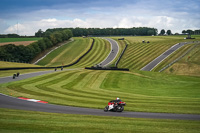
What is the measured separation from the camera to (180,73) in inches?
2667

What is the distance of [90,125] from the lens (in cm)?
1650

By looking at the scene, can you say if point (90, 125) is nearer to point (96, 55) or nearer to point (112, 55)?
point (112, 55)

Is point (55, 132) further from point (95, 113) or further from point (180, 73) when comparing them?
point (180, 73)

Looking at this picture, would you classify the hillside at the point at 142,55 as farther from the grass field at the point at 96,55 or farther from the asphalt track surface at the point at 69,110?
the asphalt track surface at the point at 69,110

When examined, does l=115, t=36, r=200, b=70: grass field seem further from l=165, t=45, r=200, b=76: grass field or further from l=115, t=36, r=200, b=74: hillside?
l=165, t=45, r=200, b=76: grass field

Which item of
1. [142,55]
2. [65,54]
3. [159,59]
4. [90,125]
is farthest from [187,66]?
[65,54]

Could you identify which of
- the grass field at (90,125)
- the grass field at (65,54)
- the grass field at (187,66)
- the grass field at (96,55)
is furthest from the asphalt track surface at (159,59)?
the grass field at (90,125)

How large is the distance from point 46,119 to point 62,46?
4793 inches

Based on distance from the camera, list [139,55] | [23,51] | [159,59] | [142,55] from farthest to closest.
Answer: [23,51] → [139,55] → [142,55] → [159,59]

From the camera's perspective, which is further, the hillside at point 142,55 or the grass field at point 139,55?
the grass field at point 139,55


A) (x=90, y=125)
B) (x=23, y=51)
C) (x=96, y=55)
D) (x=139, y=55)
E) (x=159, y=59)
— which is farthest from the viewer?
(x=96, y=55)

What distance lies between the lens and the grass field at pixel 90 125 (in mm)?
15109

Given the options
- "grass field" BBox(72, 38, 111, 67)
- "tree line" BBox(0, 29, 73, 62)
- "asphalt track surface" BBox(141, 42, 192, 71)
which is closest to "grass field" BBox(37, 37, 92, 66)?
"grass field" BBox(72, 38, 111, 67)

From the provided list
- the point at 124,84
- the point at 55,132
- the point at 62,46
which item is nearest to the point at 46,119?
the point at 55,132
